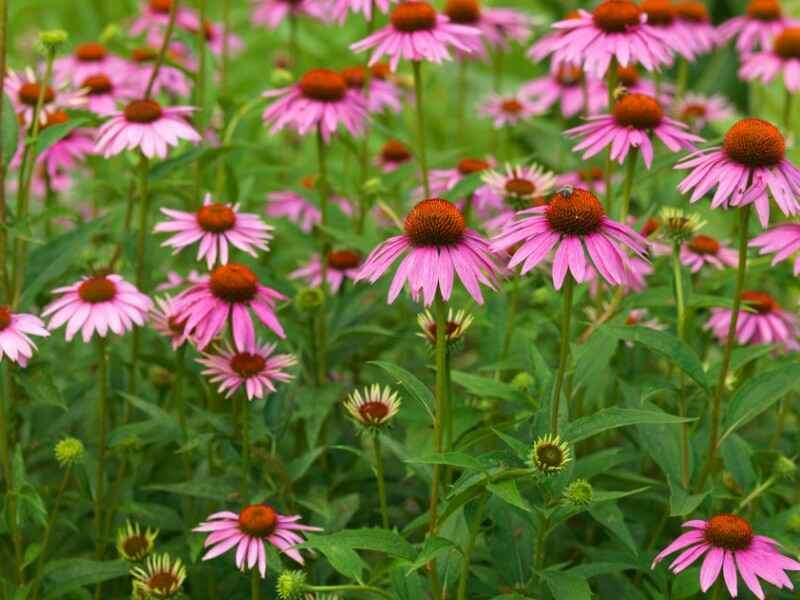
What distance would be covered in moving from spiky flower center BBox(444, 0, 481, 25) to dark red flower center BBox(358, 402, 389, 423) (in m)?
1.45

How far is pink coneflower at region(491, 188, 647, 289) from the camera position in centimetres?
147

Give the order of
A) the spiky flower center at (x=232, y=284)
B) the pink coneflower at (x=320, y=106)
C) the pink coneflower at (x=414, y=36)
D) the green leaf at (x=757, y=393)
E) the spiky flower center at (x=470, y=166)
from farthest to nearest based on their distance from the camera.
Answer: the spiky flower center at (x=470, y=166)
the pink coneflower at (x=320, y=106)
the pink coneflower at (x=414, y=36)
the spiky flower center at (x=232, y=284)
the green leaf at (x=757, y=393)

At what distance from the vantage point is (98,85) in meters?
2.67

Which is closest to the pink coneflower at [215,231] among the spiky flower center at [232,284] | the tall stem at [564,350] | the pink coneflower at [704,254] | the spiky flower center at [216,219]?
the spiky flower center at [216,219]

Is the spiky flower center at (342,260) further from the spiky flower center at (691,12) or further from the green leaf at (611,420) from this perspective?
the spiky flower center at (691,12)

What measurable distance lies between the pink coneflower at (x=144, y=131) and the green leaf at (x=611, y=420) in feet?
3.02

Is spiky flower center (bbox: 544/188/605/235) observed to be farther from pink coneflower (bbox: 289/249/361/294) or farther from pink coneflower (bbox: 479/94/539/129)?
pink coneflower (bbox: 479/94/539/129)

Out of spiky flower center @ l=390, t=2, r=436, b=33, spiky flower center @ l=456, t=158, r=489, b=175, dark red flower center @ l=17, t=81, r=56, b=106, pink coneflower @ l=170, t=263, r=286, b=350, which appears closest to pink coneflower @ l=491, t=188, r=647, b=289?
pink coneflower @ l=170, t=263, r=286, b=350

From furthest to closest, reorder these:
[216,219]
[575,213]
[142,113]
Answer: [142,113] → [216,219] → [575,213]

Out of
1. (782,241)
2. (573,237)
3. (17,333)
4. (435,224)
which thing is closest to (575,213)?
(573,237)

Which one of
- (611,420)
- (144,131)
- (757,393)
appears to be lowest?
(611,420)

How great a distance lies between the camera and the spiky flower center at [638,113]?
189 cm

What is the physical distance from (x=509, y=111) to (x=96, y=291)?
58.5 inches

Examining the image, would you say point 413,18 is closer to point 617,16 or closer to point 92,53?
point 617,16
